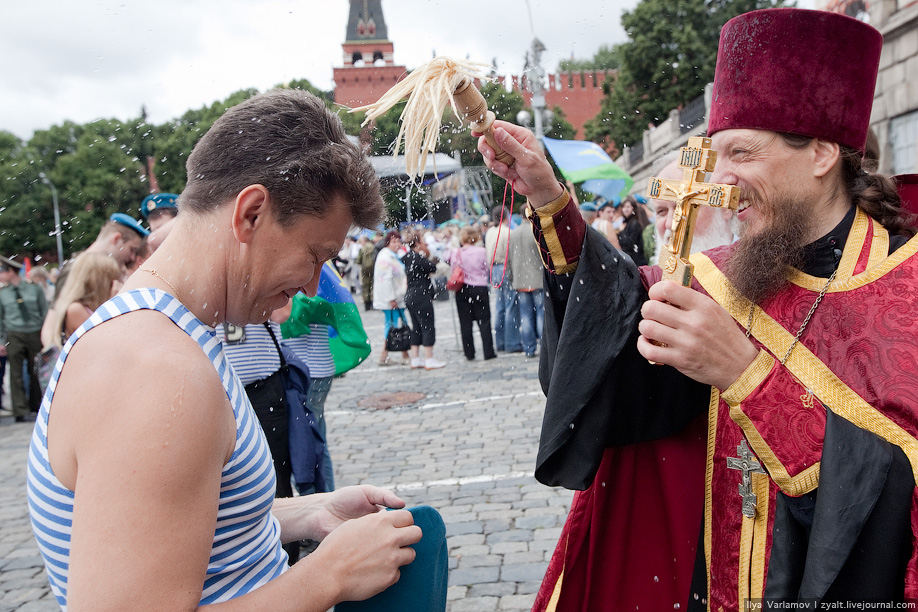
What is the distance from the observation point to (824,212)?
6.00 feet

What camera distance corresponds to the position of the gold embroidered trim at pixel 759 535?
167cm

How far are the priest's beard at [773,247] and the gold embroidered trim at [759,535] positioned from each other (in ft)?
1.54

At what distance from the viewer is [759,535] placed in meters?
1.69

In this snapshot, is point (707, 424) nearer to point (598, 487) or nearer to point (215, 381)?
point (598, 487)

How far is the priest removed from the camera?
1454mm

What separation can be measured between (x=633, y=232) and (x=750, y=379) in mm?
7314

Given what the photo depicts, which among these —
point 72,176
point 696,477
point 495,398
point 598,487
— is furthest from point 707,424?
point 72,176

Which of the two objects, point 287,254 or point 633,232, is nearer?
point 287,254

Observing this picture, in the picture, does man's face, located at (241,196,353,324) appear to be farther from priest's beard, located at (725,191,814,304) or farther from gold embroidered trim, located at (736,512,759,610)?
gold embroidered trim, located at (736,512,759,610)

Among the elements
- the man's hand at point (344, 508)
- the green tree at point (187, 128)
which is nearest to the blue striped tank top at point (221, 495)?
the man's hand at point (344, 508)

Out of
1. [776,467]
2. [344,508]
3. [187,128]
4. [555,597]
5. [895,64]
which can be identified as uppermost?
[895,64]

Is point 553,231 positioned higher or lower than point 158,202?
lower

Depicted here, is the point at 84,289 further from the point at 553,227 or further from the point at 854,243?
the point at 854,243

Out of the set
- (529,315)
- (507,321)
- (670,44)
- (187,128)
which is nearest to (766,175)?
(187,128)
